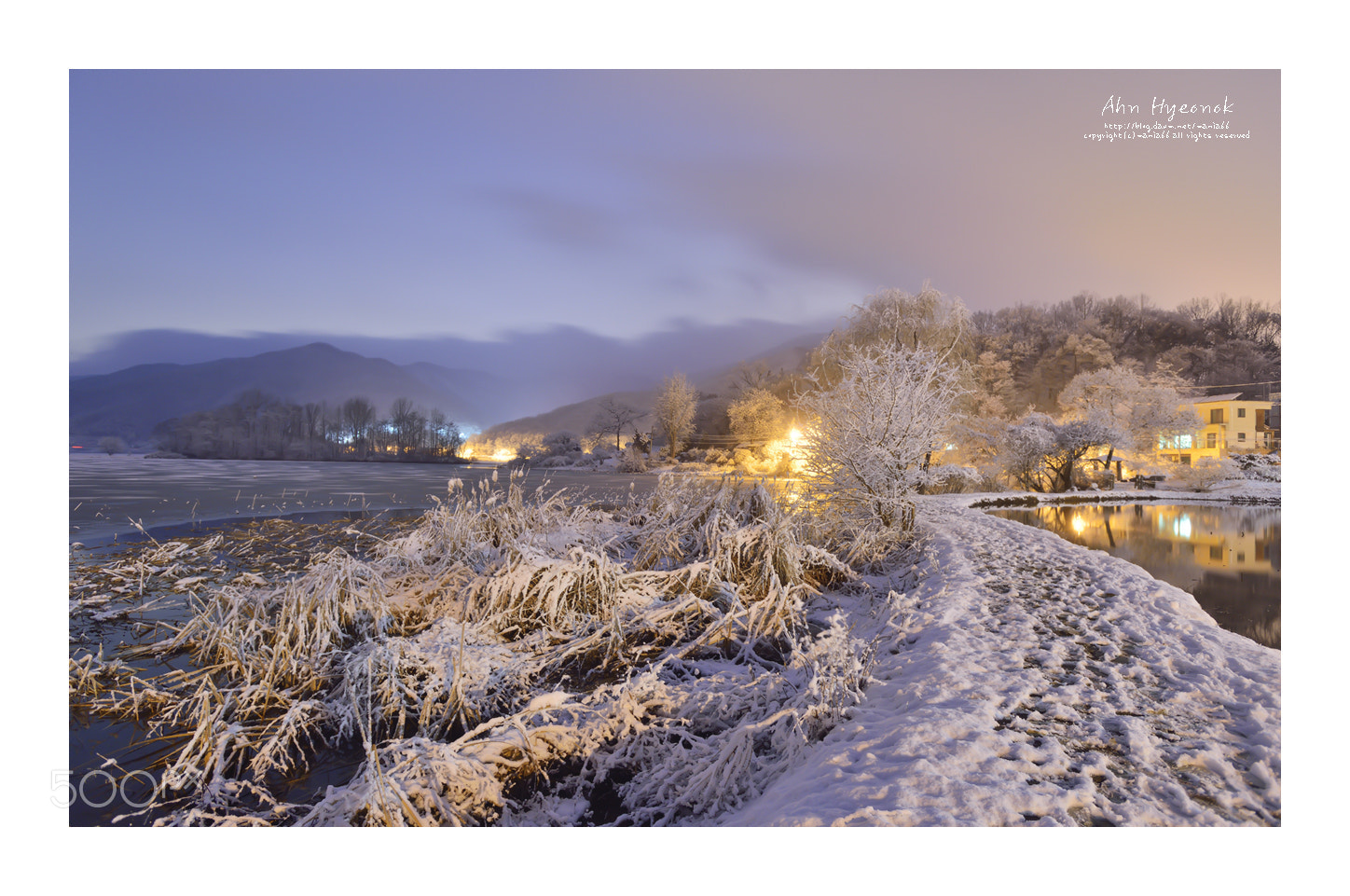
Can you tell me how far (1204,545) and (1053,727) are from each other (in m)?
7.90

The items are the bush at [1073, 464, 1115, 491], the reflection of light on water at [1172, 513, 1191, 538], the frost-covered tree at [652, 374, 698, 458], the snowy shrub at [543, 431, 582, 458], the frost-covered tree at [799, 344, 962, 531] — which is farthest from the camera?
the snowy shrub at [543, 431, 582, 458]

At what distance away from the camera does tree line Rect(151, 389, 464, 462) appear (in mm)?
9531

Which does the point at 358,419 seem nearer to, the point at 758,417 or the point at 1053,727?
the point at 758,417

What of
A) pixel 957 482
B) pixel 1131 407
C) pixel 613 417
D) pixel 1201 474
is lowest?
pixel 957 482

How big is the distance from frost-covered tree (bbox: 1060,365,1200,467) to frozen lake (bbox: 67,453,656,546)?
54.5 feet

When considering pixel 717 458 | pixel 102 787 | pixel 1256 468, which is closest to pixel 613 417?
pixel 717 458

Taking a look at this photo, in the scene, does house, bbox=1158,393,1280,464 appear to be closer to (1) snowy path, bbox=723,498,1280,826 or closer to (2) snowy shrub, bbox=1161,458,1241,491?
(2) snowy shrub, bbox=1161,458,1241,491

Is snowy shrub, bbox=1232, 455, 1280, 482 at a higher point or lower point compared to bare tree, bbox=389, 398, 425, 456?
lower

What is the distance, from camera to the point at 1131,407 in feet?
64.5

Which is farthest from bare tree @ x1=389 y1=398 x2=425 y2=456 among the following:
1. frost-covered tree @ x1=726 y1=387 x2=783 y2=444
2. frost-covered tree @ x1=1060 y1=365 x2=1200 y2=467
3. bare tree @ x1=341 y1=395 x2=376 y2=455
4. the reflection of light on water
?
frost-covered tree @ x1=1060 y1=365 x2=1200 y2=467

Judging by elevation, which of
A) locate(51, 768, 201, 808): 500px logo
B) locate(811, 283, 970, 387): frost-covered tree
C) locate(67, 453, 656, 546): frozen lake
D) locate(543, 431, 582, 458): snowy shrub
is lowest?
→ locate(51, 768, 201, 808): 500px logo

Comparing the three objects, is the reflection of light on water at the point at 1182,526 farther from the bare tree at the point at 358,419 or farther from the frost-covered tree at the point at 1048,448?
the bare tree at the point at 358,419

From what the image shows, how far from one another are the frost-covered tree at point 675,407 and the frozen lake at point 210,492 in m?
10.2

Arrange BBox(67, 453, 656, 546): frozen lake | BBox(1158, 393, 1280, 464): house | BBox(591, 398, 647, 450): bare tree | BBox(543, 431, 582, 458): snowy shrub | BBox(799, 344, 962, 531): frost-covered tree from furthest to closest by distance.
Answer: BBox(591, 398, 647, 450): bare tree < BBox(543, 431, 582, 458): snowy shrub < BBox(799, 344, 962, 531): frost-covered tree < BBox(67, 453, 656, 546): frozen lake < BBox(1158, 393, 1280, 464): house
